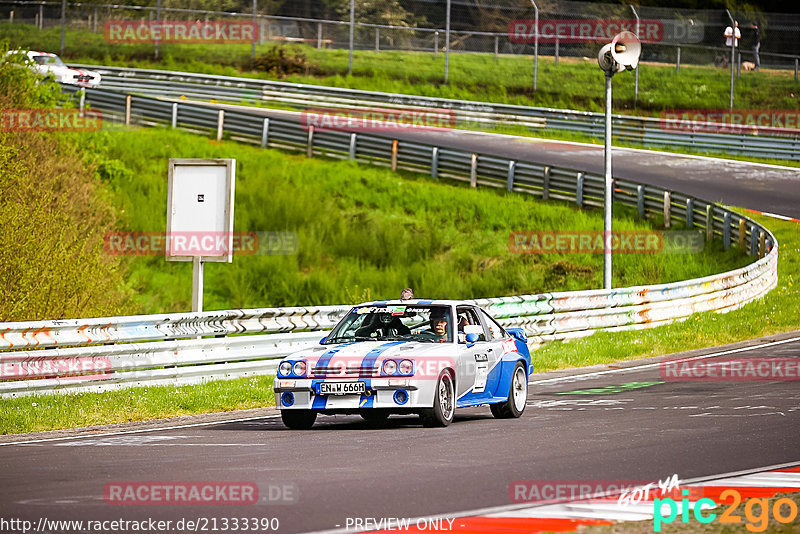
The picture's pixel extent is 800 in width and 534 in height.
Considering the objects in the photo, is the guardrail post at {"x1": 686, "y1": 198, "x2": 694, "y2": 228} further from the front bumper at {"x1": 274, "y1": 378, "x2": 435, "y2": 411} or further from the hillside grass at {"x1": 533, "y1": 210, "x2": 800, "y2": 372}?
the front bumper at {"x1": 274, "y1": 378, "x2": 435, "y2": 411}

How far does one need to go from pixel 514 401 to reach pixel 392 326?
5.62 ft

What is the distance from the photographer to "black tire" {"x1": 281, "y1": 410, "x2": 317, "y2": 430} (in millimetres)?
12625

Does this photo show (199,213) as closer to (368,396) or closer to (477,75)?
(368,396)

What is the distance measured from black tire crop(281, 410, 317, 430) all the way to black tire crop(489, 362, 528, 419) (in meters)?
2.29

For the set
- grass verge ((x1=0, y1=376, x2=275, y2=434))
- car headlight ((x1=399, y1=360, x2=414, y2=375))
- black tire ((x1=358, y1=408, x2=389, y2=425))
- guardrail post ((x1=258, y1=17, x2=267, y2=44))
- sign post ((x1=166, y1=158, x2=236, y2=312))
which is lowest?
grass verge ((x1=0, y1=376, x2=275, y2=434))

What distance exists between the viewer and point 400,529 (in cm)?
686

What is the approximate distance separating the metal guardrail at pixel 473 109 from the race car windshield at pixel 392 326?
37.8m

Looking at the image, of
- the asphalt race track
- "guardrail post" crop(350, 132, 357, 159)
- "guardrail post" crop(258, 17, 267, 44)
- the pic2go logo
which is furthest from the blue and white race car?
"guardrail post" crop(258, 17, 267, 44)

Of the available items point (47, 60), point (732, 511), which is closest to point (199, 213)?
point (732, 511)

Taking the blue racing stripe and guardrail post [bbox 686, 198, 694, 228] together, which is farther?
guardrail post [bbox 686, 198, 694, 228]

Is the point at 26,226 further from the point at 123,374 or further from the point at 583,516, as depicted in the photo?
the point at 583,516

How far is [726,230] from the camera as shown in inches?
1330

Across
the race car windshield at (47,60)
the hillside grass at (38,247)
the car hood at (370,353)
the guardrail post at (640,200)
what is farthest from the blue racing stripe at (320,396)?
the race car windshield at (47,60)

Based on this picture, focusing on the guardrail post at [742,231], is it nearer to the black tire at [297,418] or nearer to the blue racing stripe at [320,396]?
the black tire at [297,418]
